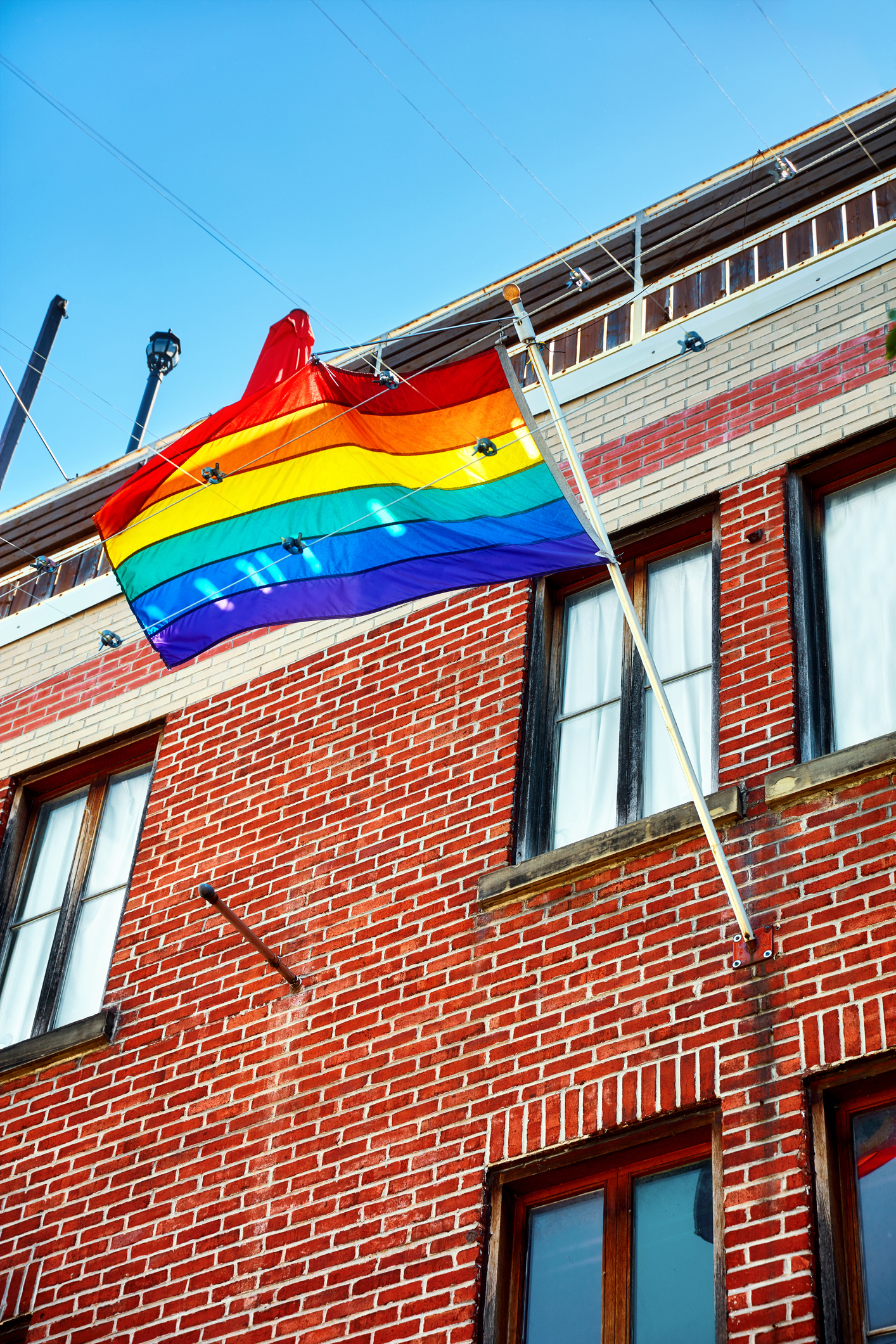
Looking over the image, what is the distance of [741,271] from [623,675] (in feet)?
9.23

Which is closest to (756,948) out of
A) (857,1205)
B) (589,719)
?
(857,1205)

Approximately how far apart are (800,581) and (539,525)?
5.55 feet

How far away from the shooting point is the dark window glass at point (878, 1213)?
638 cm

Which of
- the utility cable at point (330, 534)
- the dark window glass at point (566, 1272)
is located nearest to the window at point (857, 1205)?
the dark window glass at point (566, 1272)

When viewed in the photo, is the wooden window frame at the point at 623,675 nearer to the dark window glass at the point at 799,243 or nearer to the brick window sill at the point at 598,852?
the brick window sill at the point at 598,852

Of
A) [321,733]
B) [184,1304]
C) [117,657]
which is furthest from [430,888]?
[117,657]

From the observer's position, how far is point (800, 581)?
888cm

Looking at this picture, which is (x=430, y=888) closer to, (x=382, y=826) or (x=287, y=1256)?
(x=382, y=826)

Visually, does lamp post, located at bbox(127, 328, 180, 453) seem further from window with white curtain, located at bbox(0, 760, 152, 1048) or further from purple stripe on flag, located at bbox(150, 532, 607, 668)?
purple stripe on flag, located at bbox(150, 532, 607, 668)

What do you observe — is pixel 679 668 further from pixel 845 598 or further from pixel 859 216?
pixel 859 216

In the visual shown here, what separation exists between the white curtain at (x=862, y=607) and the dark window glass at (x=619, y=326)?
7.03 ft

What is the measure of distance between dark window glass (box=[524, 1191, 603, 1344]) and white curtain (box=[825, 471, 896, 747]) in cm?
255

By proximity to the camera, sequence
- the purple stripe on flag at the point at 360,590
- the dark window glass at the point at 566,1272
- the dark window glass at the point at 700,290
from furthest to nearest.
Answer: the dark window glass at the point at 700,290 → the purple stripe on flag at the point at 360,590 → the dark window glass at the point at 566,1272

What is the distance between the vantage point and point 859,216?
1014cm
